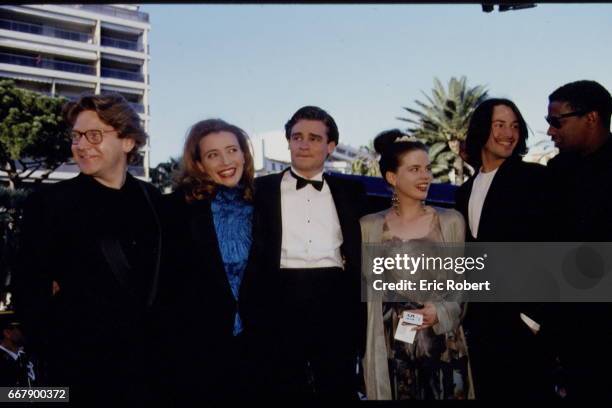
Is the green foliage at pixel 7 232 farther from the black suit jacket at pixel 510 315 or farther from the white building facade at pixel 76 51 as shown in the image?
the white building facade at pixel 76 51

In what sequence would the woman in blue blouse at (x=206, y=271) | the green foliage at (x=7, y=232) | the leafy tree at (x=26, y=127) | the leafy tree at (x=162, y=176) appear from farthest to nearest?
the leafy tree at (x=162, y=176), the leafy tree at (x=26, y=127), the green foliage at (x=7, y=232), the woman in blue blouse at (x=206, y=271)

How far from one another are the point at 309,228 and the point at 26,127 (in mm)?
30473

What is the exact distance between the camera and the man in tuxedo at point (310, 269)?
3.46 meters

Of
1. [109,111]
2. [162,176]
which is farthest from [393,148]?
[162,176]

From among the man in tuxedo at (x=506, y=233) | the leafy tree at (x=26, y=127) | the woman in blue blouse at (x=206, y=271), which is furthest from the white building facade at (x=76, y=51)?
the man in tuxedo at (x=506, y=233)

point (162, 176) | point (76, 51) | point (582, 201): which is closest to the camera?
point (582, 201)

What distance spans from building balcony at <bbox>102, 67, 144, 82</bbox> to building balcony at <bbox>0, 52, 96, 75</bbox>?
1372 mm

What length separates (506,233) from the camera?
3426mm

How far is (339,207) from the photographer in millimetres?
3693

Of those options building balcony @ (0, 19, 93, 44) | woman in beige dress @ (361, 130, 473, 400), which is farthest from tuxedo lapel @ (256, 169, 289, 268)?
building balcony @ (0, 19, 93, 44)

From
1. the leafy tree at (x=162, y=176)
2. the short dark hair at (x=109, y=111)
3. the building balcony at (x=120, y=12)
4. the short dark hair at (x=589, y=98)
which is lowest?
the short dark hair at (x=109, y=111)

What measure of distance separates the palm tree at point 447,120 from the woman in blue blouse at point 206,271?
36.9 m

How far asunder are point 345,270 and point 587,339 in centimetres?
159

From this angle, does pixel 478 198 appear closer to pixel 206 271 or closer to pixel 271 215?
pixel 271 215
